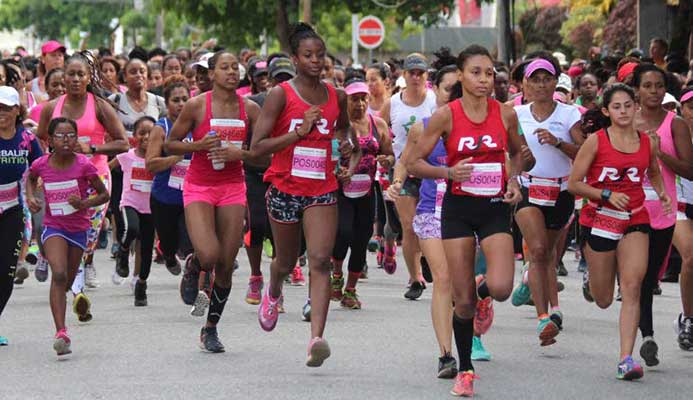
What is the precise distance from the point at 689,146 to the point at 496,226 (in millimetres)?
2210

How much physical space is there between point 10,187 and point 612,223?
3.99 metres

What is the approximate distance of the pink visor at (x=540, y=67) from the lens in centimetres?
1138

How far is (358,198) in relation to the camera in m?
13.2

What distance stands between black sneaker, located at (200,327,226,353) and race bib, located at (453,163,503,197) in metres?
2.32

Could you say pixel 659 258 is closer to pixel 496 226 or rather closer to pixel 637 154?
pixel 637 154

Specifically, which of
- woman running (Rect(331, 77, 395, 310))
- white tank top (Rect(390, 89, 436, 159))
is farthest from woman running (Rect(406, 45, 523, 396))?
white tank top (Rect(390, 89, 436, 159))

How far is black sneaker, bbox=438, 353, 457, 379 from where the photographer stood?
9781mm

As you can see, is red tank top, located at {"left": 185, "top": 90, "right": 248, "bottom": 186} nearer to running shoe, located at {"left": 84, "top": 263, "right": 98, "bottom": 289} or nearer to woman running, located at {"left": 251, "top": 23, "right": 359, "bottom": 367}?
woman running, located at {"left": 251, "top": 23, "right": 359, "bottom": 367}

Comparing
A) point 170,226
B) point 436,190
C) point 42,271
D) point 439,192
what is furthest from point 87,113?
point 439,192

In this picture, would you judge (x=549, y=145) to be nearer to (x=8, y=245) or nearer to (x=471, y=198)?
(x=471, y=198)

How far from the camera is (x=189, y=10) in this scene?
42.1 meters

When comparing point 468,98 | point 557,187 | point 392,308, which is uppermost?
point 468,98

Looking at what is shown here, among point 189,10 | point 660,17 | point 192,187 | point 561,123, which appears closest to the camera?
point 192,187

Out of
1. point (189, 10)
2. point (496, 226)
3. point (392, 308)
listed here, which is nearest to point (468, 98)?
point (496, 226)
